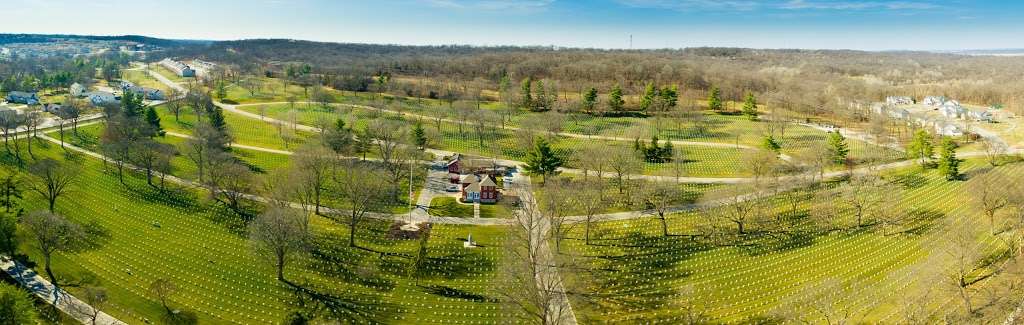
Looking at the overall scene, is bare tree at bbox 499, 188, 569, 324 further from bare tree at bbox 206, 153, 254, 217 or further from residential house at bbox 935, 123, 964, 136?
residential house at bbox 935, 123, 964, 136

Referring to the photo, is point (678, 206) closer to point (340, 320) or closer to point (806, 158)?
point (806, 158)

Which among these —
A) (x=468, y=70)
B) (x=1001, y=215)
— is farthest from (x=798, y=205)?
(x=468, y=70)

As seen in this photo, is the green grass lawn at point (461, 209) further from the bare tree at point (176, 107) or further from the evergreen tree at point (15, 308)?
the bare tree at point (176, 107)

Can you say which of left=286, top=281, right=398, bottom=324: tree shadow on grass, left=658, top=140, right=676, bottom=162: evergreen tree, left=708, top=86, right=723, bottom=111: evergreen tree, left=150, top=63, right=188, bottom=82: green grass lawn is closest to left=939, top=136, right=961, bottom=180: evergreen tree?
left=658, top=140, right=676, bottom=162: evergreen tree

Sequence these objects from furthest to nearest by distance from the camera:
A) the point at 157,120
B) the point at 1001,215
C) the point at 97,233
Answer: the point at 157,120, the point at 1001,215, the point at 97,233

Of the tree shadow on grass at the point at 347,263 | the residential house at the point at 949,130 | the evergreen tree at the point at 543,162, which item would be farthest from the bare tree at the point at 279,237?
the residential house at the point at 949,130
